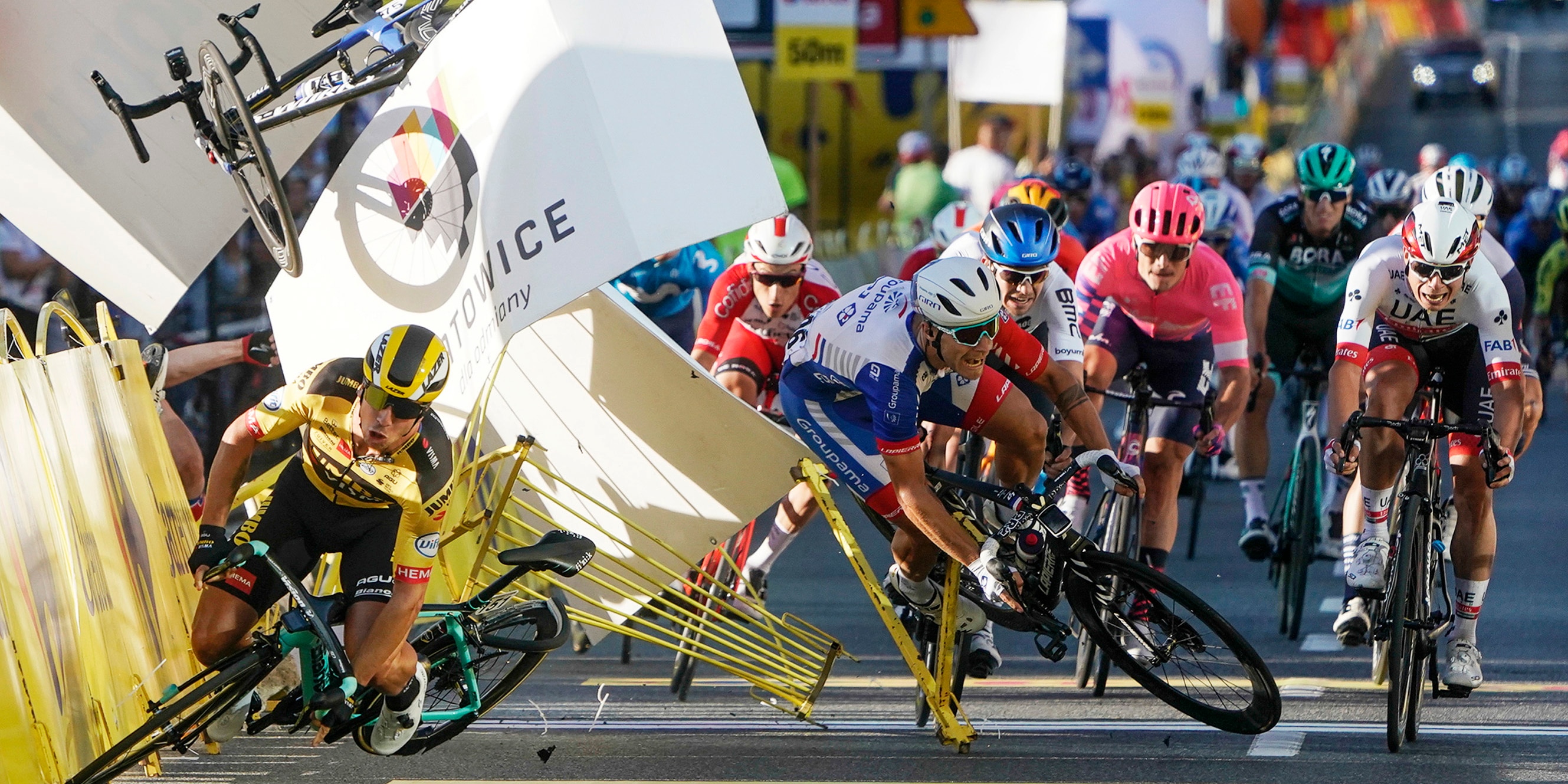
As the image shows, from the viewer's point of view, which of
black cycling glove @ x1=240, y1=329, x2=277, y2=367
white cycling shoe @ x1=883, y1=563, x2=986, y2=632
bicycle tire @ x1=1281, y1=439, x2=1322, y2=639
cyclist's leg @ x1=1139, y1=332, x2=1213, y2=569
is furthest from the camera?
bicycle tire @ x1=1281, y1=439, x2=1322, y2=639

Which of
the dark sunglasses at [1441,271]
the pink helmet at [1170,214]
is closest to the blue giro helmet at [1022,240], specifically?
the pink helmet at [1170,214]

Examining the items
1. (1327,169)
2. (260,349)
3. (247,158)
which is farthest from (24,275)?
(1327,169)

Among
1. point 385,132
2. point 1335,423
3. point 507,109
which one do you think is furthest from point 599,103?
point 1335,423

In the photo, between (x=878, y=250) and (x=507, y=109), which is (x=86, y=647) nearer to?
(x=507, y=109)

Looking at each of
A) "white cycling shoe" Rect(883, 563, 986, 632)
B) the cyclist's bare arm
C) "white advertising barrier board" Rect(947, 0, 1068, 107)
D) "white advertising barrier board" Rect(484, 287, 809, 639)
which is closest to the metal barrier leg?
"white cycling shoe" Rect(883, 563, 986, 632)

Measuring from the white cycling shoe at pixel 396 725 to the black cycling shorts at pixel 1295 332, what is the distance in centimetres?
560

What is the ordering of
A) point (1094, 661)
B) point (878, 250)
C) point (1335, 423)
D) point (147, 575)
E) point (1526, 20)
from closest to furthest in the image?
point (147, 575) < point (1335, 423) < point (1094, 661) < point (878, 250) < point (1526, 20)

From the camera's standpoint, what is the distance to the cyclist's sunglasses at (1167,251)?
785cm

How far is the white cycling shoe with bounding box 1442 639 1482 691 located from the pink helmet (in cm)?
197

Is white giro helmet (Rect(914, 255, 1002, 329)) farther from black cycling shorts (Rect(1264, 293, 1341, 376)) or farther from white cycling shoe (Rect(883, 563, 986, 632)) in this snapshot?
black cycling shorts (Rect(1264, 293, 1341, 376))

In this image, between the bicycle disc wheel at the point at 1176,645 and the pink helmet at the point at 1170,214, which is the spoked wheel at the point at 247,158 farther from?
the pink helmet at the point at 1170,214

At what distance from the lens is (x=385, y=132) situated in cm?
644

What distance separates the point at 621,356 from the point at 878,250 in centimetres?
1245

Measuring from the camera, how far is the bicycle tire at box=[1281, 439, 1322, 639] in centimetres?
842
